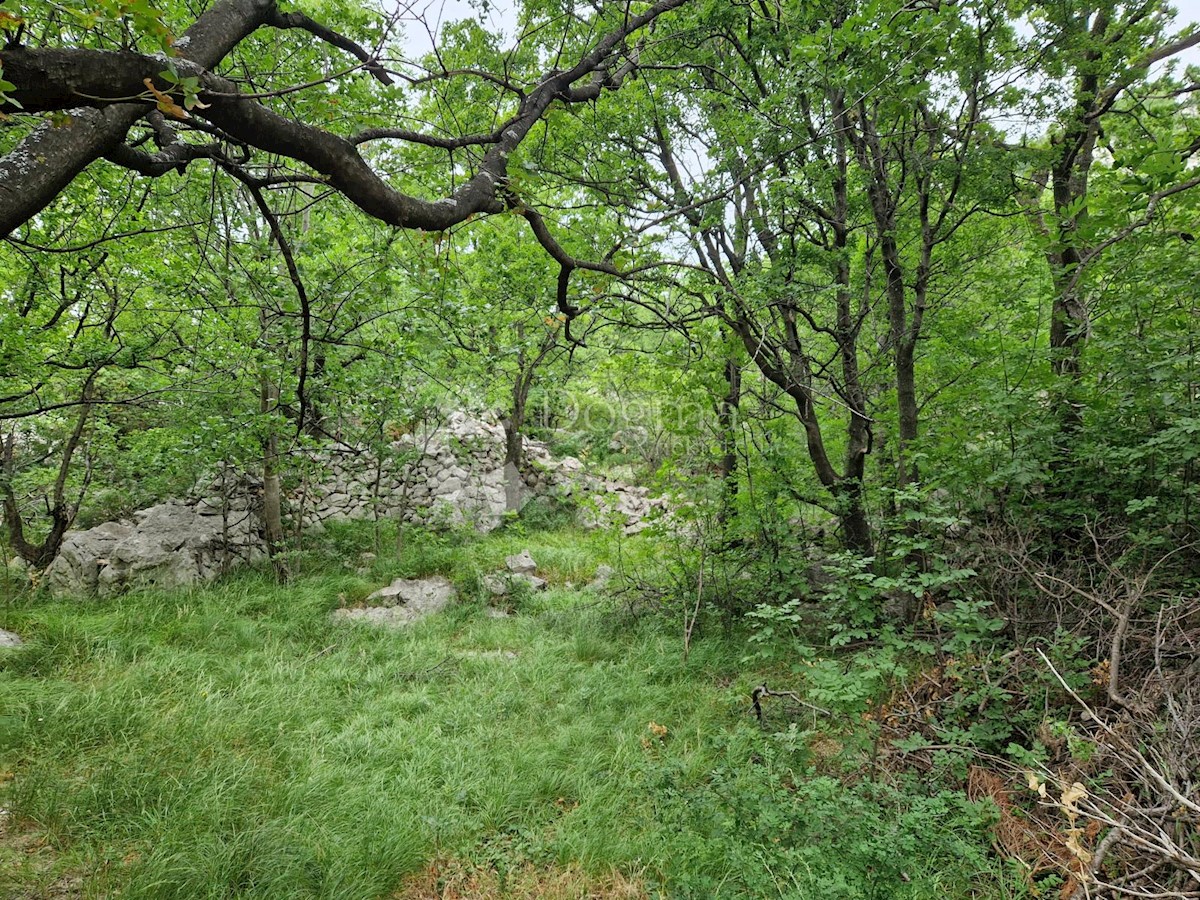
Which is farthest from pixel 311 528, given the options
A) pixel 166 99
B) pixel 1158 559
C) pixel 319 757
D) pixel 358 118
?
pixel 1158 559

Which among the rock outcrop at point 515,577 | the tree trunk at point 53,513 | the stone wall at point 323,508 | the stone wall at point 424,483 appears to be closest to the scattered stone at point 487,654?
the rock outcrop at point 515,577

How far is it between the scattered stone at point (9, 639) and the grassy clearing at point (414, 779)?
92 millimetres

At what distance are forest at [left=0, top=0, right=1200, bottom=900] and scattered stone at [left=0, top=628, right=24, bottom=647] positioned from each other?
0.25ft

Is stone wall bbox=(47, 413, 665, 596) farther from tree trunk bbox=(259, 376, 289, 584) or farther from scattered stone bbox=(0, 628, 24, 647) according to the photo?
scattered stone bbox=(0, 628, 24, 647)

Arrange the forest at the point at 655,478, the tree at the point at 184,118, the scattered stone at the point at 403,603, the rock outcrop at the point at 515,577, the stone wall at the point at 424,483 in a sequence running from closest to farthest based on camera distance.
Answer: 1. the tree at the point at 184,118
2. the forest at the point at 655,478
3. the scattered stone at the point at 403,603
4. the rock outcrop at the point at 515,577
5. the stone wall at the point at 424,483

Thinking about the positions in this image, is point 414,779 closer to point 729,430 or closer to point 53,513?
point 729,430

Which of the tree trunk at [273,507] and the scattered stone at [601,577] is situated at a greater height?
the tree trunk at [273,507]

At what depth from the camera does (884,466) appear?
540 centimetres

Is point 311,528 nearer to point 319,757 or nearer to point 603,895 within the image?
point 319,757

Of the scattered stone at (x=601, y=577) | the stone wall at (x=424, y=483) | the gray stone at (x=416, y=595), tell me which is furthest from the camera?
the stone wall at (x=424, y=483)

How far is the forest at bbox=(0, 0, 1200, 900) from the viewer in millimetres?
2379

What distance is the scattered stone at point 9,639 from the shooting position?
423 centimetres

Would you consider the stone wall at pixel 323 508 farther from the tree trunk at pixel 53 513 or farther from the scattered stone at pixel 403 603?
the scattered stone at pixel 403 603

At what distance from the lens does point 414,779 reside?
321cm
